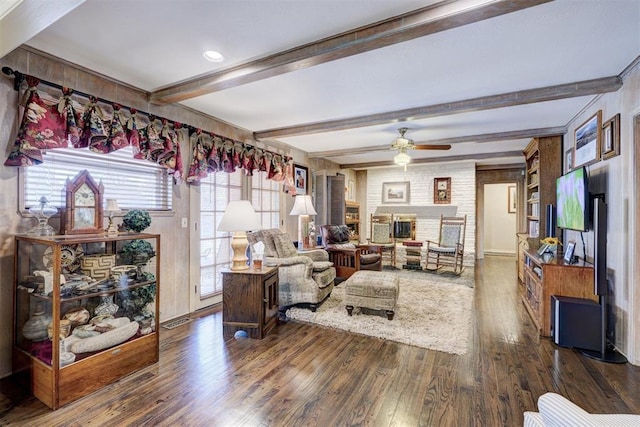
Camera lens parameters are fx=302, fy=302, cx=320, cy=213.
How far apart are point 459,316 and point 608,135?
230 centimetres

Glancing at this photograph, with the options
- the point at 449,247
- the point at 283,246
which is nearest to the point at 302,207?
the point at 283,246

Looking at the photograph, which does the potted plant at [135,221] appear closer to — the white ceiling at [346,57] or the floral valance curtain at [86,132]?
the floral valance curtain at [86,132]

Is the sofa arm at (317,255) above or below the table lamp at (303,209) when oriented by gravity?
below

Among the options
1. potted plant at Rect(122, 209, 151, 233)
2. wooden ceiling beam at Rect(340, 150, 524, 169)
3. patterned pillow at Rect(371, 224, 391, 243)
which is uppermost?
wooden ceiling beam at Rect(340, 150, 524, 169)

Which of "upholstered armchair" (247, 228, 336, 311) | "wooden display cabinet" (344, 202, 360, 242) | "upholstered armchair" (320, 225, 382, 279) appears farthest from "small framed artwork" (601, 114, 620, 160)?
"wooden display cabinet" (344, 202, 360, 242)

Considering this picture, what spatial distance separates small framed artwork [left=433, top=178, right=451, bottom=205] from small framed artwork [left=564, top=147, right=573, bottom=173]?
2849mm

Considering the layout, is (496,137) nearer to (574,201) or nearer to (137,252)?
(574,201)

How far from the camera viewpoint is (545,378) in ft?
7.29

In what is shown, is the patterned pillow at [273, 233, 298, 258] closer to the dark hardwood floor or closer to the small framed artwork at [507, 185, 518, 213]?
the dark hardwood floor

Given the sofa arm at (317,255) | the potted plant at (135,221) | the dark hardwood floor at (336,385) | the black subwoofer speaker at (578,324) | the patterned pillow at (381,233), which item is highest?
the potted plant at (135,221)

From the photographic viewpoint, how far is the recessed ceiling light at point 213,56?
228 centimetres

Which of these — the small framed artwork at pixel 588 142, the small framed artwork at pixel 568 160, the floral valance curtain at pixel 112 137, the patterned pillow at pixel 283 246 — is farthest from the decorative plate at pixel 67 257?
the small framed artwork at pixel 568 160

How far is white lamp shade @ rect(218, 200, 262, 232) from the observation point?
3.00 meters

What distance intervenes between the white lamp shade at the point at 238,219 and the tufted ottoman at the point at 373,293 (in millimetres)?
1302
